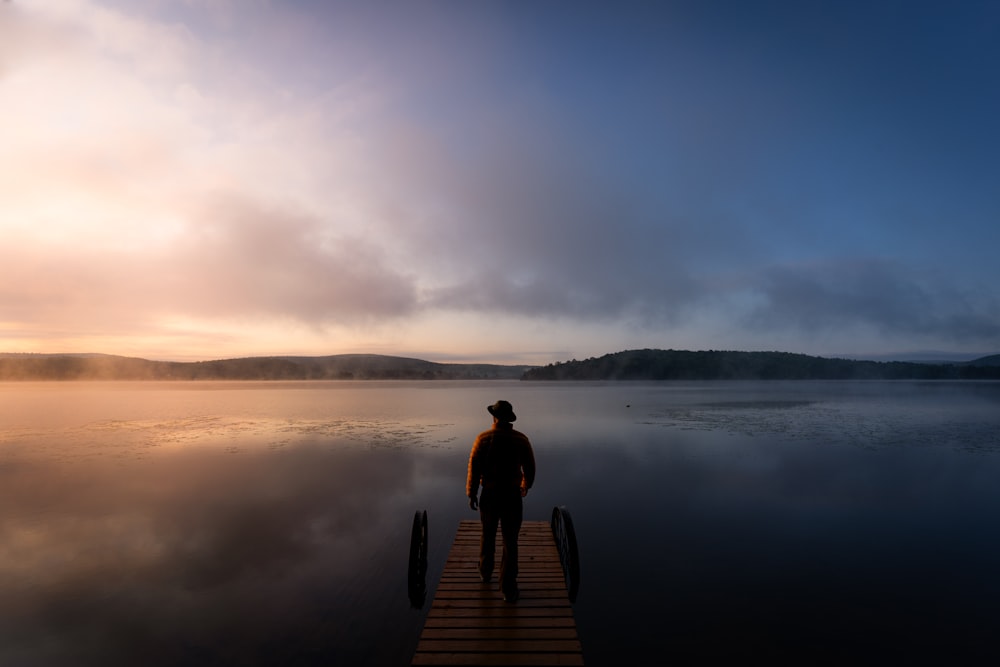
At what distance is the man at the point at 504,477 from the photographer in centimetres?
763

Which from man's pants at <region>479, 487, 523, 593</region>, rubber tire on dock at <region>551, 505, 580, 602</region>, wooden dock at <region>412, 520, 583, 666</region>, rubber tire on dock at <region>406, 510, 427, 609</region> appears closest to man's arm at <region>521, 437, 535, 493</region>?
man's pants at <region>479, 487, 523, 593</region>

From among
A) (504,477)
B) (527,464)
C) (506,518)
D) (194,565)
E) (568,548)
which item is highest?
(527,464)

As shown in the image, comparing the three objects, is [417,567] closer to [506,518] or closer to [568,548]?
[568,548]

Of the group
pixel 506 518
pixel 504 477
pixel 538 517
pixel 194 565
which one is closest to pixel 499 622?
pixel 506 518

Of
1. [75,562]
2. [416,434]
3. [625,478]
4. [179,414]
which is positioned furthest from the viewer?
[179,414]

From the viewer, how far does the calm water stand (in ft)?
29.8

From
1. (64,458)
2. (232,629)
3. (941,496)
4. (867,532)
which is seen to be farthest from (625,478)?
(64,458)

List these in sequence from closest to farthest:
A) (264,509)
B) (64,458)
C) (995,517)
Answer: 1. (995,517)
2. (264,509)
3. (64,458)

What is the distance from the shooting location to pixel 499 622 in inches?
284

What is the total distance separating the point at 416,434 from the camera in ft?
125

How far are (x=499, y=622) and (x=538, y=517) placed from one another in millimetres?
9697

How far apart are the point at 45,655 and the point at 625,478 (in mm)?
18782

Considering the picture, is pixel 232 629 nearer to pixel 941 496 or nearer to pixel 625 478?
pixel 625 478

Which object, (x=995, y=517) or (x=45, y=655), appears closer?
(x=45, y=655)
